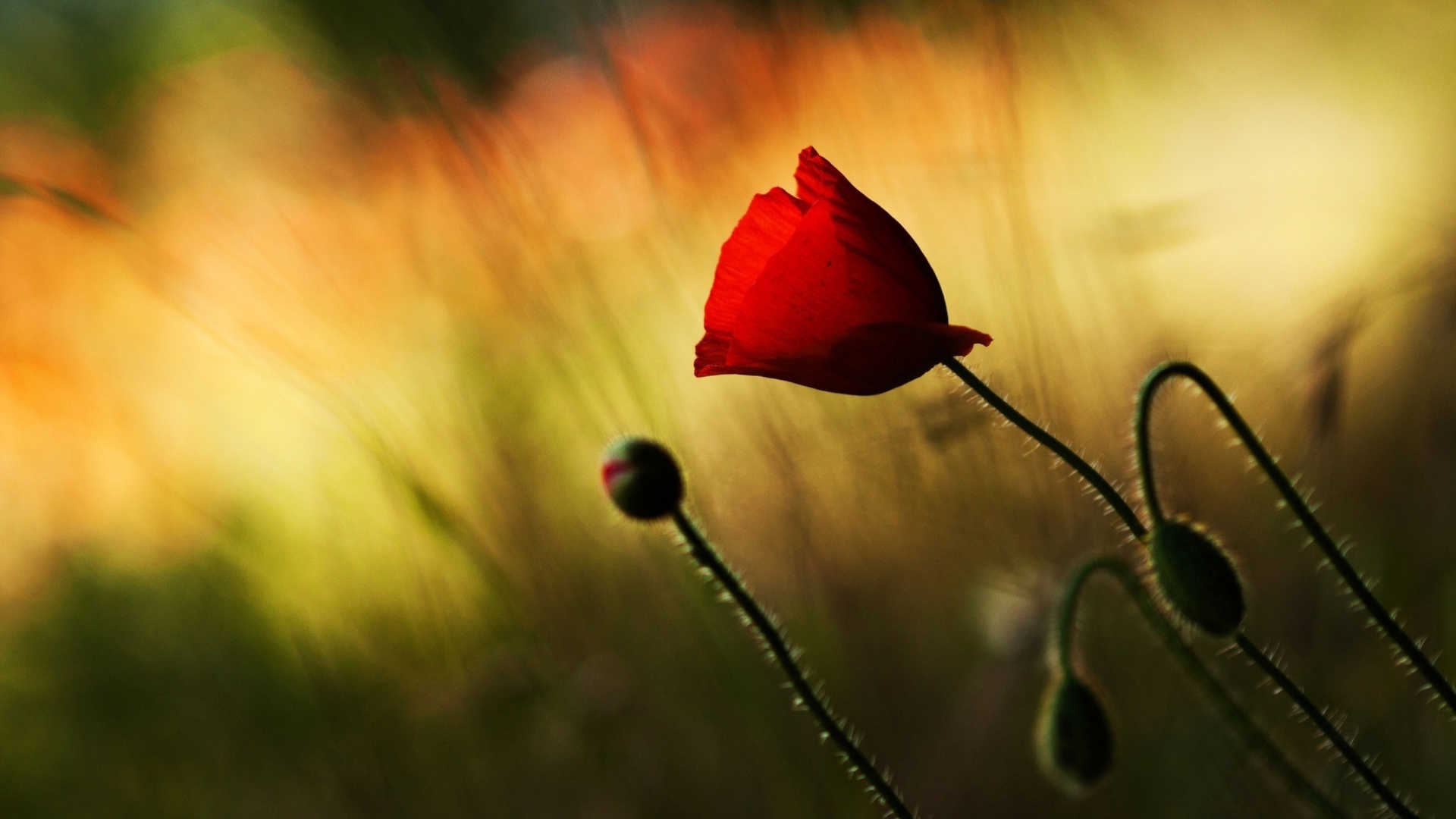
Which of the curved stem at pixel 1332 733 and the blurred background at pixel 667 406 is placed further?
the blurred background at pixel 667 406

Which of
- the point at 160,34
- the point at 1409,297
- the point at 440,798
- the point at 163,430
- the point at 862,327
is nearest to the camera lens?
the point at 862,327

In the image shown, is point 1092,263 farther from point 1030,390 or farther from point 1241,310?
point 1030,390

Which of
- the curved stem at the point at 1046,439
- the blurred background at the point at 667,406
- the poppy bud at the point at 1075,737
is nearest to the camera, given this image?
the curved stem at the point at 1046,439

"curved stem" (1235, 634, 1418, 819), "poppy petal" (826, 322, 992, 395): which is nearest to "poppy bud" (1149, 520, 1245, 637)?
"curved stem" (1235, 634, 1418, 819)

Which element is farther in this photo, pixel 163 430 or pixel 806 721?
pixel 163 430

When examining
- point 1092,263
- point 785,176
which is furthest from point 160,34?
point 1092,263

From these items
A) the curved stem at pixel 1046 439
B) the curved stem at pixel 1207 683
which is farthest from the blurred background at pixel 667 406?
the curved stem at pixel 1046 439

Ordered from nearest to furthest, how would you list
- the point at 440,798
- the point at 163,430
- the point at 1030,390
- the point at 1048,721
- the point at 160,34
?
1. the point at 1048,721
2. the point at 1030,390
3. the point at 440,798
4. the point at 163,430
5. the point at 160,34

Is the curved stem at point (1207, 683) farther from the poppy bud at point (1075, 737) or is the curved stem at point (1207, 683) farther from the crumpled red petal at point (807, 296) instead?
the crumpled red petal at point (807, 296)
